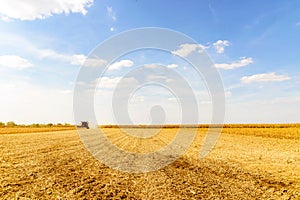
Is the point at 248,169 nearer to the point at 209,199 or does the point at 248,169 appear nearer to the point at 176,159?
the point at 176,159

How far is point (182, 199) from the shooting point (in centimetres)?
836

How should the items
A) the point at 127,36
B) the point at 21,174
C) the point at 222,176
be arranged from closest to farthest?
the point at 21,174, the point at 222,176, the point at 127,36

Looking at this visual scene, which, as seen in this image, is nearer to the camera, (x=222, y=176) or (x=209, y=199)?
(x=209, y=199)

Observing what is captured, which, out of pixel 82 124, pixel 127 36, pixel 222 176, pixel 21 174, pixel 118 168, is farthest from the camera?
pixel 82 124

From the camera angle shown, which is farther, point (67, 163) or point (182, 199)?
point (67, 163)

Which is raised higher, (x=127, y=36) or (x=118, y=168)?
(x=127, y=36)

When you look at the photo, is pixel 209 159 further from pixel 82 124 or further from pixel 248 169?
pixel 82 124

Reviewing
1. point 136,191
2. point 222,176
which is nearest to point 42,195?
point 136,191

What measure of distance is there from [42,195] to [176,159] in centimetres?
924

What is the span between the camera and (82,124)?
7988cm

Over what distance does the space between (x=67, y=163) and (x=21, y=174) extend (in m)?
3.00

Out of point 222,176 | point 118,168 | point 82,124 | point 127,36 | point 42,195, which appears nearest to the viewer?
point 42,195

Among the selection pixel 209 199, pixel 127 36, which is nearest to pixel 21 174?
pixel 209 199

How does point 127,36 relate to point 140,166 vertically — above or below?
above
